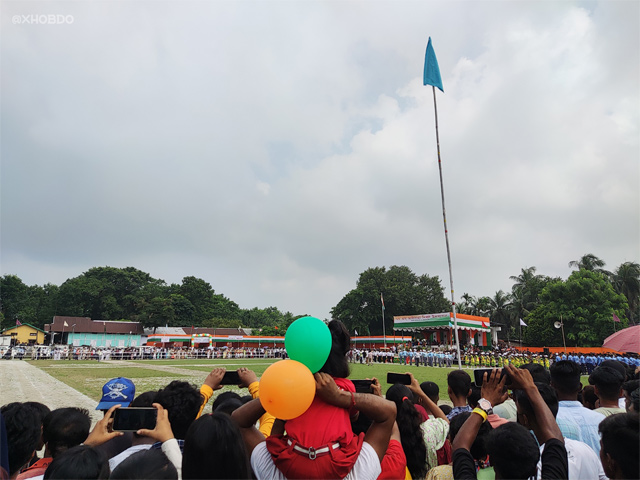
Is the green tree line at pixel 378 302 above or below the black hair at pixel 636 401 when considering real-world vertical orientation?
above

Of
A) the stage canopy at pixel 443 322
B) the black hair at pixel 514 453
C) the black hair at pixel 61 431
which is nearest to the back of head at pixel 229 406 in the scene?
the black hair at pixel 61 431

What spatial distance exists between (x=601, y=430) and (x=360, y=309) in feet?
212

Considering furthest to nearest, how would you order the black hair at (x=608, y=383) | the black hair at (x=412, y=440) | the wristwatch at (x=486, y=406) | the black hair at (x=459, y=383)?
1. the black hair at (x=608, y=383)
2. the black hair at (x=459, y=383)
3. the black hair at (x=412, y=440)
4. the wristwatch at (x=486, y=406)

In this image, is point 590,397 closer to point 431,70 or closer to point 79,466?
point 79,466

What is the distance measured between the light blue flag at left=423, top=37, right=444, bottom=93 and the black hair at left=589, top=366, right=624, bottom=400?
1985 cm

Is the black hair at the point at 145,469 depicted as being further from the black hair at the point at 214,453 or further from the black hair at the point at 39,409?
the black hair at the point at 39,409

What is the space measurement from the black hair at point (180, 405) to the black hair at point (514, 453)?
1955 mm

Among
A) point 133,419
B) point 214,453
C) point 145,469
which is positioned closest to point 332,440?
point 214,453

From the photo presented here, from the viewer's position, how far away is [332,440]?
2.00m

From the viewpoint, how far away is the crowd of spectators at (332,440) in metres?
1.74

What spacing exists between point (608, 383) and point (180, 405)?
3.98 m

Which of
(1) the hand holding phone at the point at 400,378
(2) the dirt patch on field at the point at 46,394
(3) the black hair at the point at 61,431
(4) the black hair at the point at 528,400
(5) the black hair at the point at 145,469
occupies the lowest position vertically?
(2) the dirt patch on field at the point at 46,394

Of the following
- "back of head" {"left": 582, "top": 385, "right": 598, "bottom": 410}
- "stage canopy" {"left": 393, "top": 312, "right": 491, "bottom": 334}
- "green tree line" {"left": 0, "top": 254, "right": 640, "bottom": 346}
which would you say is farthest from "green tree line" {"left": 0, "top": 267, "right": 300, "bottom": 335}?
"back of head" {"left": 582, "top": 385, "right": 598, "bottom": 410}

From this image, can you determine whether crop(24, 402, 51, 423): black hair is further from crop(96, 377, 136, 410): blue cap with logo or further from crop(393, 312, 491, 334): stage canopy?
crop(393, 312, 491, 334): stage canopy
